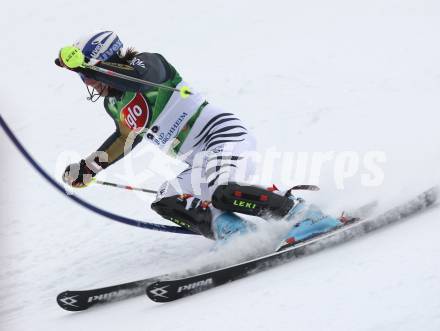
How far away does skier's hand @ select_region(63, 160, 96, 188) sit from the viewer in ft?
23.0

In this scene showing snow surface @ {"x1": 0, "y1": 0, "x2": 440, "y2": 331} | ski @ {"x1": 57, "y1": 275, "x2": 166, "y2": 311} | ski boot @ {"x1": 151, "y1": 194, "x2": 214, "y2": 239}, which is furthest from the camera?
ski boot @ {"x1": 151, "y1": 194, "x2": 214, "y2": 239}

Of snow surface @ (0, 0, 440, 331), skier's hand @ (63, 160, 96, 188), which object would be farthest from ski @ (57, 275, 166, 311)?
skier's hand @ (63, 160, 96, 188)

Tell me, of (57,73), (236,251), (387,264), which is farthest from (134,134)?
(57,73)

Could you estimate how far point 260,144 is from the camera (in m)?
10.1

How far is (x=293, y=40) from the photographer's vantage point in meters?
13.0

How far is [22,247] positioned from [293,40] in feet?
20.4

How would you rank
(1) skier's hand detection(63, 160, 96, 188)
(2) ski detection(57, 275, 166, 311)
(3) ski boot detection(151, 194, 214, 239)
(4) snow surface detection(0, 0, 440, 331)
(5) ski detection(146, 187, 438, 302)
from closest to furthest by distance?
(4) snow surface detection(0, 0, 440, 331), (5) ski detection(146, 187, 438, 302), (2) ski detection(57, 275, 166, 311), (3) ski boot detection(151, 194, 214, 239), (1) skier's hand detection(63, 160, 96, 188)

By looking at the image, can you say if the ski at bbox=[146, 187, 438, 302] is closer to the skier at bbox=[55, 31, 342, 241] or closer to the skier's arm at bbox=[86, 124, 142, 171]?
the skier at bbox=[55, 31, 342, 241]

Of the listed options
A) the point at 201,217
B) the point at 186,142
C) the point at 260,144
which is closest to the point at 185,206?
the point at 201,217

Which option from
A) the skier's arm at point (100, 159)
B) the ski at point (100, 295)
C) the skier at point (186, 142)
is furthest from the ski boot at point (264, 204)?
the skier's arm at point (100, 159)

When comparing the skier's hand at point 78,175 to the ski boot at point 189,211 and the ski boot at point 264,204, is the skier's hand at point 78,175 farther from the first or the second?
the ski boot at point 264,204

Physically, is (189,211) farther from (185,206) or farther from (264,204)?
(264,204)

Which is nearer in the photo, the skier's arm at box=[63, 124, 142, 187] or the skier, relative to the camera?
the skier

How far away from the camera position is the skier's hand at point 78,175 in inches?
276
